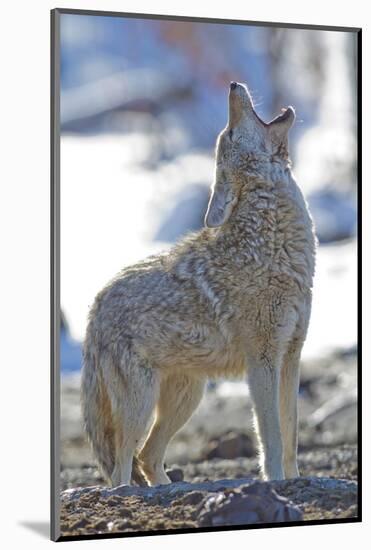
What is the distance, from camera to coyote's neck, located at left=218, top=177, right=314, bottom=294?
1051 centimetres

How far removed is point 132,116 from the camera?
1157 centimetres

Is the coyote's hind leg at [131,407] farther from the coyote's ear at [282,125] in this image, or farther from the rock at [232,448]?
the rock at [232,448]

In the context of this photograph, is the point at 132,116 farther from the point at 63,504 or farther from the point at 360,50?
the point at 63,504

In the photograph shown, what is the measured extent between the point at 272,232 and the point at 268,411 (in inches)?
50.8

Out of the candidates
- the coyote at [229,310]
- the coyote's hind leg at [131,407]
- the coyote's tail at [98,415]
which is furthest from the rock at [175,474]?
the coyote's hind leg at [131,407]

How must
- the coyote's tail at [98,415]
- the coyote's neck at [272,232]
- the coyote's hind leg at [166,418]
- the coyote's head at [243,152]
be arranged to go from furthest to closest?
the coyote's hind leg at [166,418] < the coyote's tail at [98,415] < the coyote's head at [243,152] < the coyote's neck at [272,232]

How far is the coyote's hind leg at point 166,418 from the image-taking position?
11.0 meters

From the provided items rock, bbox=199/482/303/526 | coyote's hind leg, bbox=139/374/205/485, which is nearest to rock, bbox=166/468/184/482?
coyote's hind leg, bbox=139/374/205/485

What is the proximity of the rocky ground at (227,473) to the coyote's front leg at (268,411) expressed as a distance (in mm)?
170

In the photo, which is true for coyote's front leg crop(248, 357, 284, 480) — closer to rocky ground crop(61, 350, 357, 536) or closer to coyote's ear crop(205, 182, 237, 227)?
rocky ground crop(61, 350, 357, 536)

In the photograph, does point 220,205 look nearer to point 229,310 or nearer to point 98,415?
point 229,310

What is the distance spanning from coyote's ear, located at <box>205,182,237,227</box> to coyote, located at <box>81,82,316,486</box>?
0.01m

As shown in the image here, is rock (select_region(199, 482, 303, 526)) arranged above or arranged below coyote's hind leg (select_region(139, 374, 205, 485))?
below

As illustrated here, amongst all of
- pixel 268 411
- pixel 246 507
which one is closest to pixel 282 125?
Answer: pixel 268 411
